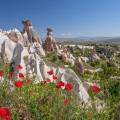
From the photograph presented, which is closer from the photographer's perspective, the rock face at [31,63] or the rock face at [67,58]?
the rock face at [31,63]

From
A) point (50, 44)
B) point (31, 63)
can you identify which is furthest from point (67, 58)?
point (31, 63)

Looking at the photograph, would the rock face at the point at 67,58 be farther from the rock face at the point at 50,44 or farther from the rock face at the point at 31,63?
the rock face at the point at 31,63

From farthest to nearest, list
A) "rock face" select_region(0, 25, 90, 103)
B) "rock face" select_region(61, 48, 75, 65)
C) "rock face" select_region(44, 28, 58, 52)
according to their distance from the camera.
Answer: "rock face" select_region(44, 28, 58, 52)
"rock face" select_region(61, 48, 75, 65)
"rock face" select_region(0, 25, 90, 103)

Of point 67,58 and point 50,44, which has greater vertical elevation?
point 50,44

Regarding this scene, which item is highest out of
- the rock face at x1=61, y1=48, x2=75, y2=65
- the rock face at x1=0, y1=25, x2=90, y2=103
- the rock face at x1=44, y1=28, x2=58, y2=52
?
the rock face at x1=0, y1=25, x2=90, y2=103

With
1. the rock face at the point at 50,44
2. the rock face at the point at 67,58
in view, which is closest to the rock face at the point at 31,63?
the rock face at the point at 67,58

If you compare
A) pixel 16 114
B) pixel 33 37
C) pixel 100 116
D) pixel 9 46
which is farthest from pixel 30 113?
pixel 33 37

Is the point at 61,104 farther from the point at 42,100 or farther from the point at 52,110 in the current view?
the point at 42,100

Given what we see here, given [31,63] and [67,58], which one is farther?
[67,58]

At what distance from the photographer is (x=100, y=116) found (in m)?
9.60

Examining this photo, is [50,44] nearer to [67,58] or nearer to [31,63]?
[67,58]

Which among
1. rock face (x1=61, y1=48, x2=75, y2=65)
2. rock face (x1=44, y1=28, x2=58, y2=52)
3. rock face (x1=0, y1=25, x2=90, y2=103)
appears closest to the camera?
rock face (x1=0, y1=25, x2=90, y2=103)

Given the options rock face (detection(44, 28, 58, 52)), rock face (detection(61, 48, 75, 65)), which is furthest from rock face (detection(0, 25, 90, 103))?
rock face (detection(44, 28, 58, 52))

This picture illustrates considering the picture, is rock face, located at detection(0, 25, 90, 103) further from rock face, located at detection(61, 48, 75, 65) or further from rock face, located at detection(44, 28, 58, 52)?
rock face, located at detection(44, 28, 58, 52)
